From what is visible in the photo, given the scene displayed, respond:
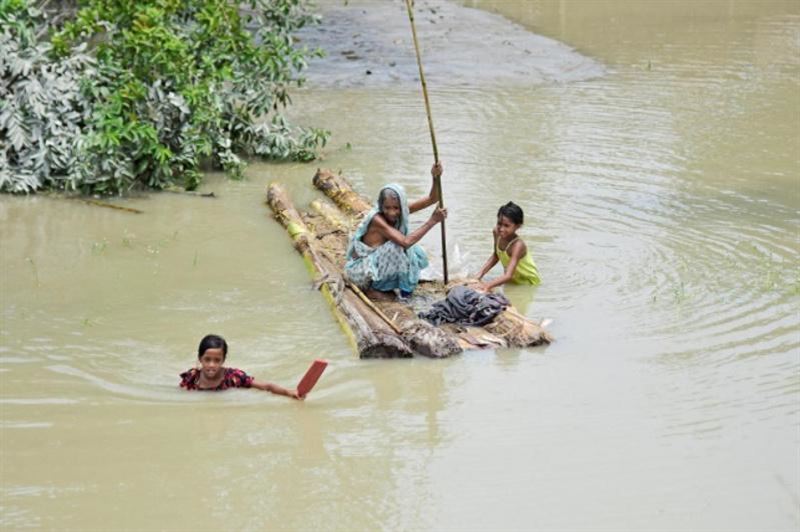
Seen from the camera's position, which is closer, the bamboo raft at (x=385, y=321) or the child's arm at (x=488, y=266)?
the bamboo raft at (x=385, y=321)

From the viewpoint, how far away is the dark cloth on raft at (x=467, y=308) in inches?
288

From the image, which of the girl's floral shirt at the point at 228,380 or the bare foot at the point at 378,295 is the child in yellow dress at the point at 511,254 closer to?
the bare foot at the point at 378,295

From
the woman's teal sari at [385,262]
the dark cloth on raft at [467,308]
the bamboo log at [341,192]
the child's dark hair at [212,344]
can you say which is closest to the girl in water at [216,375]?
the child's dark hair at [212,344]

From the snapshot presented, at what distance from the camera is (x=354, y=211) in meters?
9.75

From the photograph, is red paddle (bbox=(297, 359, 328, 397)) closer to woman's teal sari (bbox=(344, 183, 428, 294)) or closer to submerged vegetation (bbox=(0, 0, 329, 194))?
woman's teal sari (bbox=(344, 183, 428, 294))

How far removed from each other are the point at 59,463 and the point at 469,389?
7.04 ft

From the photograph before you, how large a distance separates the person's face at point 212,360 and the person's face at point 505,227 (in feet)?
8.78

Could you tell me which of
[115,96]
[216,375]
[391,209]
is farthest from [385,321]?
[115,96]

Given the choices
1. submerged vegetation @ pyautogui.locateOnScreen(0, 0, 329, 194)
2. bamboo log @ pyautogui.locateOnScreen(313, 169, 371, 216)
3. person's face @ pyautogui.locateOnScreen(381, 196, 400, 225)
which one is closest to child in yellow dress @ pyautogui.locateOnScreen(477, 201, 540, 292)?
person's face @ pyautogui.locateOnScreen(381, 196, 400, 225)

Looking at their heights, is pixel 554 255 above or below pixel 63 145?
below

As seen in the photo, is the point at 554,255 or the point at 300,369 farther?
the point at 554,255

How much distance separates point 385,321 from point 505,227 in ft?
4.48

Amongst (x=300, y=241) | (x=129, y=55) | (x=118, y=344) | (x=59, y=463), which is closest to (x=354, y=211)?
(x=300, y=241)

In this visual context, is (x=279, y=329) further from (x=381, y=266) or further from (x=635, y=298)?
(x=635, y=298)
